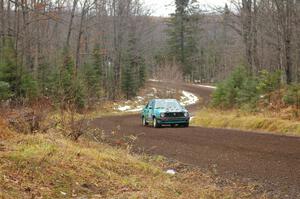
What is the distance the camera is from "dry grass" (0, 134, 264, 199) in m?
7.32

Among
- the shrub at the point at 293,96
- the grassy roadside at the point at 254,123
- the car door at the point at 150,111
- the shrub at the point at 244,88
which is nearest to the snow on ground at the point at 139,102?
the shrub at the point at 244,88

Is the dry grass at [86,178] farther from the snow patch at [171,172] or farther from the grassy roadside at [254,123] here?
the grassy roadside at [254,123]

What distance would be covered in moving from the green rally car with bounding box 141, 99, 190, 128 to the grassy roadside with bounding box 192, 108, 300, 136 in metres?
1.32

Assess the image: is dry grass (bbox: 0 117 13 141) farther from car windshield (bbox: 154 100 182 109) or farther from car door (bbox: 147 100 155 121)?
car door (bbox: 147 100 155 121)

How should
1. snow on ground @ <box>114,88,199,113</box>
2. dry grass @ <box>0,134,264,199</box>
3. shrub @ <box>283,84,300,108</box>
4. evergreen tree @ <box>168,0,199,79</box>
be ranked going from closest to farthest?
A: dry grass @ <box>0,134,264,199</box>, shrub @ <box>283,84,300,108</box>, snow on ground @ <box>114,88,199,113</box>, evergreen tree @ <box>168,0,199,79</box>

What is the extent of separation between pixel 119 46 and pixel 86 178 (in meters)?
50.3

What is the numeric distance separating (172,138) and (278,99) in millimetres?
8224

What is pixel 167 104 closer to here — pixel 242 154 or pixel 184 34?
pixel 242 154

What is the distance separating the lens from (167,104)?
26.2 m

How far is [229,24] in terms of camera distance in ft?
108

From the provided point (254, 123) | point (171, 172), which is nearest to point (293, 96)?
point (254, 123)

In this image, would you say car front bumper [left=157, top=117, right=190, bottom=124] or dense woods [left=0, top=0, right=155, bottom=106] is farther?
dense woods [left=0, top=0, right=155, bottom=106]

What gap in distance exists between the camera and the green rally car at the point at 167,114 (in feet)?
81.9

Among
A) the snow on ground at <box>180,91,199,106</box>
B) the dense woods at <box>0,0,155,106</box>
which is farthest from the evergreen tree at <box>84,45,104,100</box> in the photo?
the snow on ground at <box>180,91,199,106</box>
